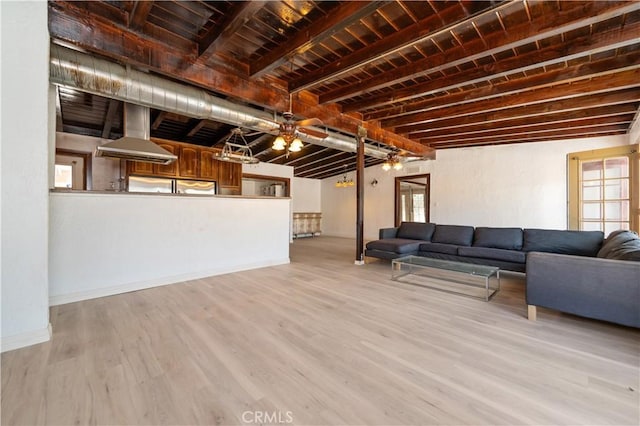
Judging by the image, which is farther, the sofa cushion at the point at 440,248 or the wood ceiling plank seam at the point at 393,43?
the sofa cushion at the point at 440,248

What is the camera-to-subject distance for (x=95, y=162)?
18.3ft

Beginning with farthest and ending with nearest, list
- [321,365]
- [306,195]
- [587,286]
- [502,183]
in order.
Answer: [306,195] < [502,183] < [587,286] < [321,365]

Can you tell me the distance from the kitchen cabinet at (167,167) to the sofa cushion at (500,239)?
6.59 metres

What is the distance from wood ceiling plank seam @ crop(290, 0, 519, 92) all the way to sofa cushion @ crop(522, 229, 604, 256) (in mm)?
3648

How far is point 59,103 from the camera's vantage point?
4.51 metres

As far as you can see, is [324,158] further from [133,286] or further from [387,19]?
[133,286]

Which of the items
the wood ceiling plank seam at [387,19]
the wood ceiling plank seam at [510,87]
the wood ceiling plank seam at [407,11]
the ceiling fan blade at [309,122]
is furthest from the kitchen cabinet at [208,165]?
the wood ceiling plank seam at [407,11]

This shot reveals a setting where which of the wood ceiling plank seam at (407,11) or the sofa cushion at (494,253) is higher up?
the wood ceiling plank seam at (407,11)

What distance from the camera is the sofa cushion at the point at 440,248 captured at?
4762mm

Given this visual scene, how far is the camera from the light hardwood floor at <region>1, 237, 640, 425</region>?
1.42 meters

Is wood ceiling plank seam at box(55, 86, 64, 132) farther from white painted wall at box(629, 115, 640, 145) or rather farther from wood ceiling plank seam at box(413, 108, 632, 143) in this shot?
white painted wall at box(629, 115, 640, 145)

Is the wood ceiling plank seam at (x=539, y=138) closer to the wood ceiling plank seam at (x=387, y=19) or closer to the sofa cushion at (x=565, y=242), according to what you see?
the sofa cushion at (x=565, y=242)

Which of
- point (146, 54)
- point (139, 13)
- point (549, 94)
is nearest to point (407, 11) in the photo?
point (139, 13)

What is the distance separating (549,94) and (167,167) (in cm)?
730
